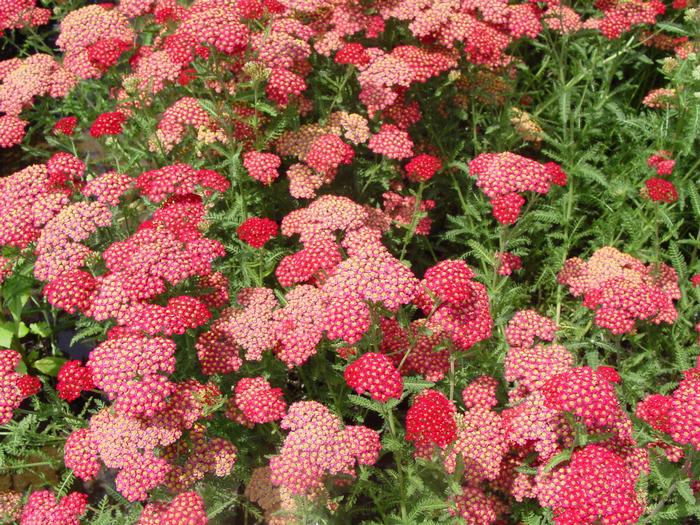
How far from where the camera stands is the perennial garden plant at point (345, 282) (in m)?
3.35

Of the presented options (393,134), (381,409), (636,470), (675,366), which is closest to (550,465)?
(636,470)

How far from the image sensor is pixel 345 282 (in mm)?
3516

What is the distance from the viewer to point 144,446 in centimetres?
330

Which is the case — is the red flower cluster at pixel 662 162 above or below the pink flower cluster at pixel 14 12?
below

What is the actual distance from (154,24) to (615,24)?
377cm

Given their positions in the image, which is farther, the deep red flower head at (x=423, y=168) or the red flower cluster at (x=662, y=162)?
the red flower cluster at (x=662, y=162)

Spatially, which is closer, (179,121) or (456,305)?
(456,305)

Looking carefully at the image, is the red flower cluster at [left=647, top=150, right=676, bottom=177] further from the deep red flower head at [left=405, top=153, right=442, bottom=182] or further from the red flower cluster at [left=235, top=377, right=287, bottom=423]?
the red flower cluster at [left=235, top=377, right=287, bottom=423]

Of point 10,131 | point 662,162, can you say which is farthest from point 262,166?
point 662,162

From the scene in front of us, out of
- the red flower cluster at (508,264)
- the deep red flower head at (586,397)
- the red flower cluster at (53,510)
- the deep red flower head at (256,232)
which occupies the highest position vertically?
the deep red flower head at (256,232)

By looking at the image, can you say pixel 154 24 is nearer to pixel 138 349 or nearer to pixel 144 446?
pixel 138 349

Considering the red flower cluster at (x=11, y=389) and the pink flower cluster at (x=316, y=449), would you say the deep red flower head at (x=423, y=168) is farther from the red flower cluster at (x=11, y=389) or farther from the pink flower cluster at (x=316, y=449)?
the red flower cluster at (x=11, y=389)

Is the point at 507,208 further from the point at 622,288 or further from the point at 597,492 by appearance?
the point at 597,492

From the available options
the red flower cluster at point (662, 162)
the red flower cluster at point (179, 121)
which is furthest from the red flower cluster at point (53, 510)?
the red flower cluster at point (662, 162)
